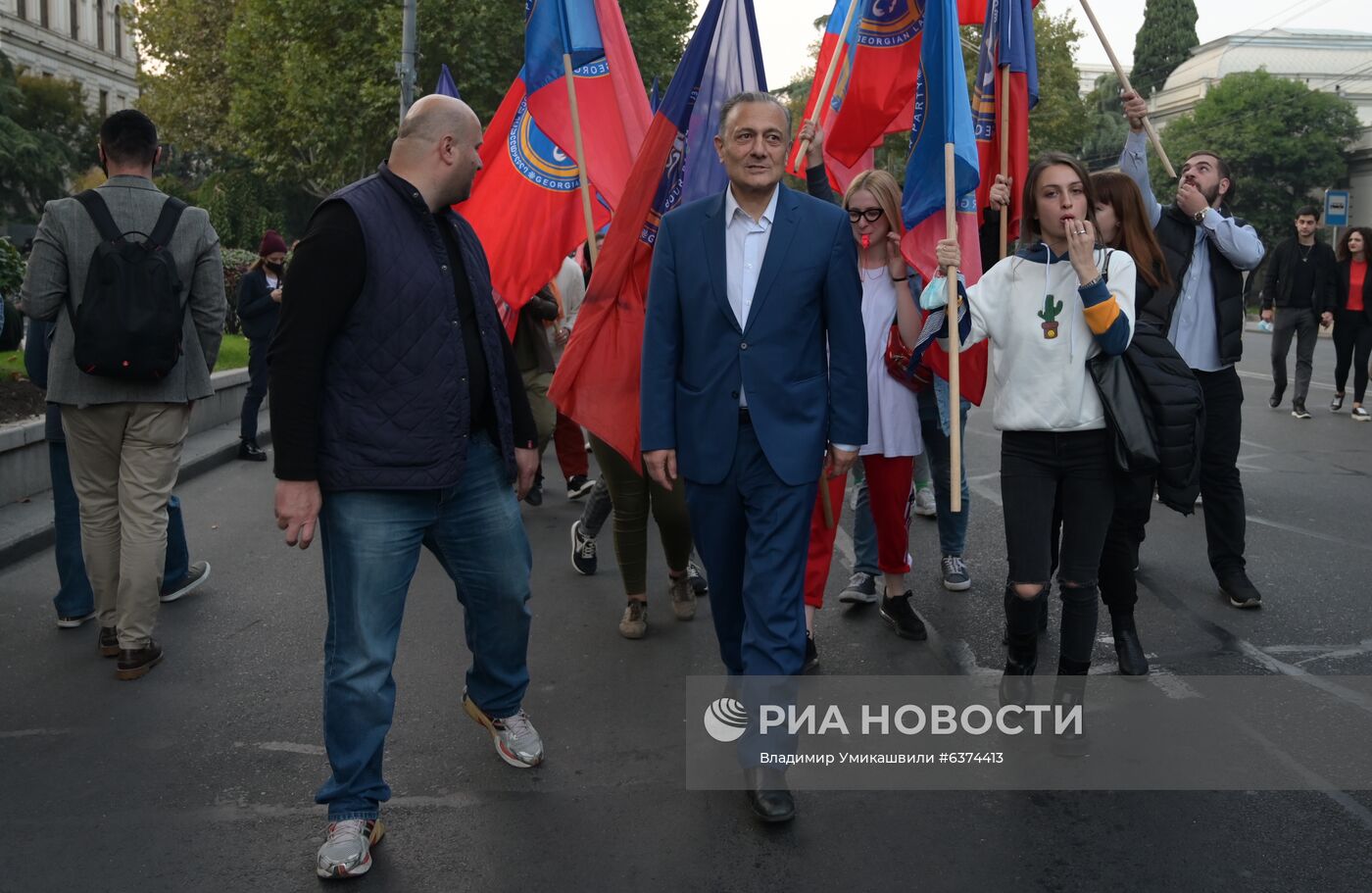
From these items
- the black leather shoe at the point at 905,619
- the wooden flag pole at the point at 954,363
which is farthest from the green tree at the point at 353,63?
the wooden flag pole at the point at 954,363

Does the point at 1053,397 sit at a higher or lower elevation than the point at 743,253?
lower

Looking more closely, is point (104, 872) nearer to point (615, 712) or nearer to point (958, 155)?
point (615, 712)

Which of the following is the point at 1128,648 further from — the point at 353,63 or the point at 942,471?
the point at 353,63

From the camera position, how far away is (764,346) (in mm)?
3748

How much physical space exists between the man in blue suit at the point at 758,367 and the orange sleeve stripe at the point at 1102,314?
72cm

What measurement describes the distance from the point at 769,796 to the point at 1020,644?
111cm

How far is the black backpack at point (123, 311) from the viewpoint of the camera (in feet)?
15.7

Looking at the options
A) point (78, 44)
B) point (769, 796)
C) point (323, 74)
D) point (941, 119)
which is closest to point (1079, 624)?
point (769, 796)

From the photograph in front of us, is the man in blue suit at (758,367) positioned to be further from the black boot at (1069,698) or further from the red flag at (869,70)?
the red flag at (869,70)

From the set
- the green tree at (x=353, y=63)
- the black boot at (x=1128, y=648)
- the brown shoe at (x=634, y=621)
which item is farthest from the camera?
the green tree at (x=353, y=63)

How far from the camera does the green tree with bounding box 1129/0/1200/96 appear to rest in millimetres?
77312

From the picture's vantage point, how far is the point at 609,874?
10.7 ft

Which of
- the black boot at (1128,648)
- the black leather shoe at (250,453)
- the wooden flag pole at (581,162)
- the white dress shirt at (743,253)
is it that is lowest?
the black leather shoe at (250,453)

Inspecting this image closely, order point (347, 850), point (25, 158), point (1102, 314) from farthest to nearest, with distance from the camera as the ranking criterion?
point (25, 158) < point (1102, 314) < point (347, 850)
